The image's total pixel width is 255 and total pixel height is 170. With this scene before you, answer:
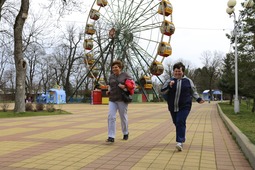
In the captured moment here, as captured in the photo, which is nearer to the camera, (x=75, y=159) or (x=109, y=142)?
(x=75, y=159)

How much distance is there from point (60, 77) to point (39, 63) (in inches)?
230

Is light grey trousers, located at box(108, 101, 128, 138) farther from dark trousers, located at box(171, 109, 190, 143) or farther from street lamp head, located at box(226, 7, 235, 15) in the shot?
street lamp head, located at box(226, 7, 235, 15)

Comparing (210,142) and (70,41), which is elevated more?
(70,41)

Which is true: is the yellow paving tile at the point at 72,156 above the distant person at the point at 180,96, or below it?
below

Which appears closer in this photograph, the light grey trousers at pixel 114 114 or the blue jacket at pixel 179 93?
the blue jacket at pixel 179 93

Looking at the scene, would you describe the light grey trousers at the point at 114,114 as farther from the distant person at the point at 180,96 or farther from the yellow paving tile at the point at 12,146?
the yellow paving tile at the point at 12,146

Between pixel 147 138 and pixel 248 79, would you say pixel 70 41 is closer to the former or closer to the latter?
pixel 248 79

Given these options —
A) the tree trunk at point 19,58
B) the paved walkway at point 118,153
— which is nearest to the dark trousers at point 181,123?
the paved walkway at point 118,153

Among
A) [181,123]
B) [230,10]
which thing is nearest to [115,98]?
[181,123]

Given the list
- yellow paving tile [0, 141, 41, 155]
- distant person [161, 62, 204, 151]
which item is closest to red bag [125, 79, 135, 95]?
distant person [161, 62, 204, 151]

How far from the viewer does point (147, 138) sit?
27.3 feet

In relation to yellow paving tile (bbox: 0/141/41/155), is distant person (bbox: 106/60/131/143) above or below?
above

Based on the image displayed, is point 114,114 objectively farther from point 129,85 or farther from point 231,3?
point 231,3

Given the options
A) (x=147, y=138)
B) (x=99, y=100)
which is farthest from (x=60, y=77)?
(x=147, y=138)
